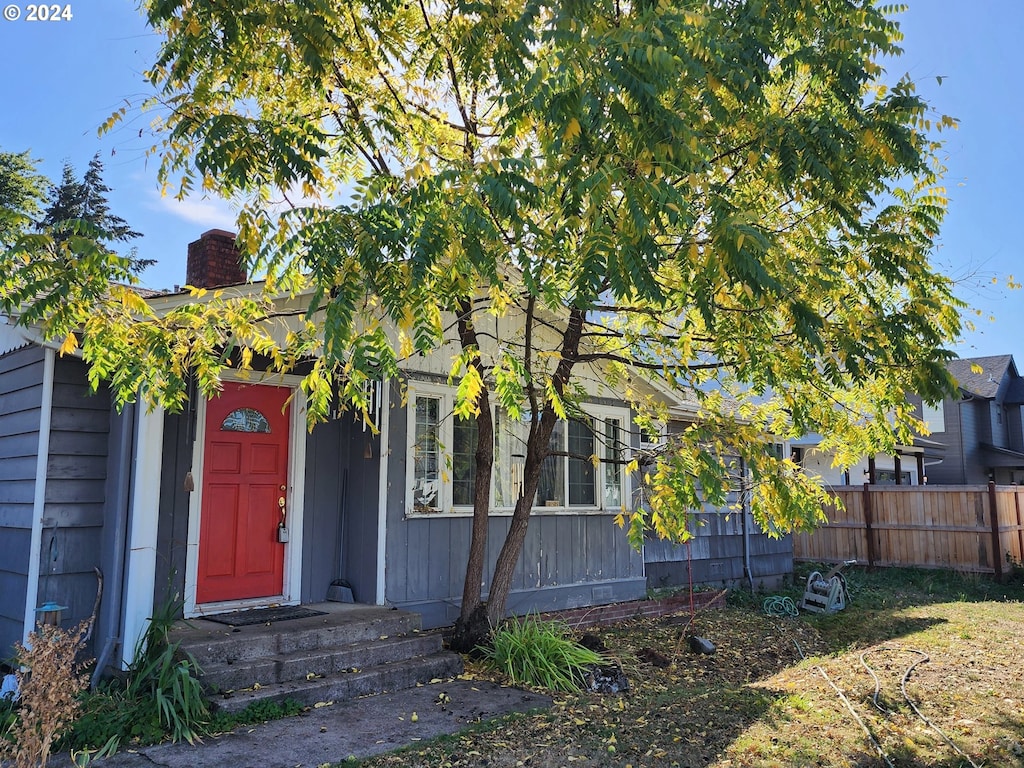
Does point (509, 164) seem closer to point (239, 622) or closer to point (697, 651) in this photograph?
point (239, 622)

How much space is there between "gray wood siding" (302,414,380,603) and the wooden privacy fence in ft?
32.5

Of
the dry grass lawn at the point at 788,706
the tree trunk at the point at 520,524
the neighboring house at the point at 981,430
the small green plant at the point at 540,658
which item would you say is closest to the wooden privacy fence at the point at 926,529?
the dry grass lawn at the point at 788,706

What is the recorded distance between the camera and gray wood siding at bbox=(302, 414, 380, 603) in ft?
25.6

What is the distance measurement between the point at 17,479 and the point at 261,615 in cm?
238

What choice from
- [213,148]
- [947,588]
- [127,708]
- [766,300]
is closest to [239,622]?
[127,708]

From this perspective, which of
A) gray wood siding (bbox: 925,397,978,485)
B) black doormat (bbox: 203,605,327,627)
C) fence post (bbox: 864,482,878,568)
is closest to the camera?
black doormat (bbox: 203,605,327,627)

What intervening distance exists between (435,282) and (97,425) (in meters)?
3.58

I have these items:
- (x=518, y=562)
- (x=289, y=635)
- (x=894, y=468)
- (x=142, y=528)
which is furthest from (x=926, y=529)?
(x=142, y=528)

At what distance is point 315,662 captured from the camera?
6203 millimetres

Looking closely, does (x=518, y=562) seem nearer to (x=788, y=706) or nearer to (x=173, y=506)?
(x=788, y=706)

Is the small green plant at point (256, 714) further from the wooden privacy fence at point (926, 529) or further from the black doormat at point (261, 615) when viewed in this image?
the wooden privacy fence at point (926, 529)

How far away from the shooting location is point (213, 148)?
5.19 meters

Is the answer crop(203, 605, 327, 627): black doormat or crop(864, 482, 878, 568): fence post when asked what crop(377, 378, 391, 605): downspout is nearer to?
crop(203, 605, 327, 627): black doormat

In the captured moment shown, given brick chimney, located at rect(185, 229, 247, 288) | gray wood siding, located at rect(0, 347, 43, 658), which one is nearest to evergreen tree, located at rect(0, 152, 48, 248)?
brick chimney, located at rect(185, 229, 247, 288)
